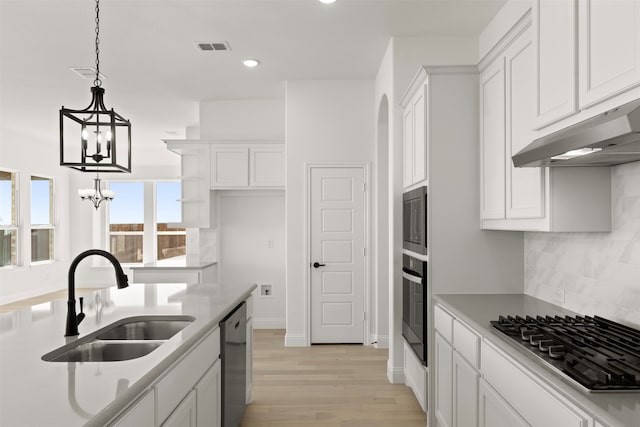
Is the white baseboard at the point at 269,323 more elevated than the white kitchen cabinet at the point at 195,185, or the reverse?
the white kitchen cabinet at the point at 195,185

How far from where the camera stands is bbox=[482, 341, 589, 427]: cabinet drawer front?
139cm

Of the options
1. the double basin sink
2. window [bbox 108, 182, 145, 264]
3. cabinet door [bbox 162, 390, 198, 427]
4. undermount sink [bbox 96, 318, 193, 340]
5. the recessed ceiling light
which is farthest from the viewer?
window [bbox 108, 182, 145, 264]

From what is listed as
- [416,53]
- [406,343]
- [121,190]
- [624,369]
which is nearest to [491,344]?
[624,369]

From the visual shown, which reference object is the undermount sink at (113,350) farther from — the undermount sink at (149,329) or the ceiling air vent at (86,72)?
the ceiling air vent at (86,72)

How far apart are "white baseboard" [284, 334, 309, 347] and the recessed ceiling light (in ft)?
9.63

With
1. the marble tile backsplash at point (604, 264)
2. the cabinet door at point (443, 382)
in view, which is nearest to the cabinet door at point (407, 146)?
the marble tile backsplash at point (604, 264)

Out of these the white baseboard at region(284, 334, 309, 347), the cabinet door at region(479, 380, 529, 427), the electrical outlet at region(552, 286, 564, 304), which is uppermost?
the electrical outlet at region(552, 286, 564, 304)

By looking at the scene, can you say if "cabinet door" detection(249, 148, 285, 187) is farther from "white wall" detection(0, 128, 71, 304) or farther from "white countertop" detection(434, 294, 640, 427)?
"white wall" detection(0, 128, 71, 304)

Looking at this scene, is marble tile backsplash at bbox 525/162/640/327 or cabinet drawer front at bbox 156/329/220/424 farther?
marble tile backsplash at bbox 525/162/640/327

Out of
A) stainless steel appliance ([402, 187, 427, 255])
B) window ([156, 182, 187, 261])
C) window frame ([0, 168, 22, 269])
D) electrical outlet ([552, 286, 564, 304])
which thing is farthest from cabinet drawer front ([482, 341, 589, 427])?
window frame ([0, 168, 22, 269])

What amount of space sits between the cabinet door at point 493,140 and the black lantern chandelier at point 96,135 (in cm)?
209

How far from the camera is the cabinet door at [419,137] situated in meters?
3.13

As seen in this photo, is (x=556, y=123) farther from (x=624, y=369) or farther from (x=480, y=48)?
(x=480, y=48)

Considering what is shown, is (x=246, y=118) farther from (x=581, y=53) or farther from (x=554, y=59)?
(x=581, y=53)
